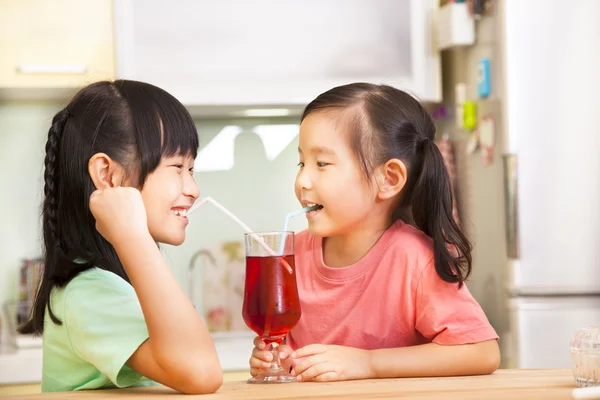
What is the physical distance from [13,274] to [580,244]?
7.02ft

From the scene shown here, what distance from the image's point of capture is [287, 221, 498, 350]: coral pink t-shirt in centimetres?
132

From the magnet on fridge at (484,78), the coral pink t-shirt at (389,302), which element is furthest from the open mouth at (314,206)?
the magnet on fridge at (484,78)

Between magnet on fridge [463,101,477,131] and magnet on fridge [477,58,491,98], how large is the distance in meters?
0.08

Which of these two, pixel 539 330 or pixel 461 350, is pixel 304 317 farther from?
pixel 539 330

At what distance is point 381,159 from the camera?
4.91 feet

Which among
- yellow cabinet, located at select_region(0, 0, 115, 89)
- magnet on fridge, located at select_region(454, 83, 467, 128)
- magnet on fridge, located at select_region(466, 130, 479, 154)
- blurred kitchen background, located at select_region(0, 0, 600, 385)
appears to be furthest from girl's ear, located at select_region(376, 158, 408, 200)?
yellow cabinet, located at select_region(0, 0, 115, 89)

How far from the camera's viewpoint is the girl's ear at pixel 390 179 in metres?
1.50

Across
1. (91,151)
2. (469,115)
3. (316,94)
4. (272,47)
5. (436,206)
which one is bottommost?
(436,206)

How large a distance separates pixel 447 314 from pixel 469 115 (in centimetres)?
171

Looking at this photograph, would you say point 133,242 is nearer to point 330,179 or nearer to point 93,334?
point 93,334

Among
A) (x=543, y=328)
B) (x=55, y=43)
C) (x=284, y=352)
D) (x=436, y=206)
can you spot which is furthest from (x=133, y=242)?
(x=55, y=43)

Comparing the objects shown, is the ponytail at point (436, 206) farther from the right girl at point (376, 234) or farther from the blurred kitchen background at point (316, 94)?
A: the blurred kitchen background at point (316, 94)

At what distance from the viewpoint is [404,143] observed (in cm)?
151

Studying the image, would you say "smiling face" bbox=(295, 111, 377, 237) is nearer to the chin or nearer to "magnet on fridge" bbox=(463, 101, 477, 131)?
the chin
